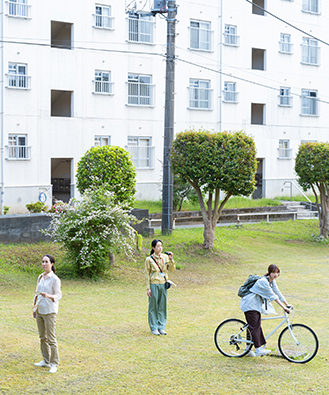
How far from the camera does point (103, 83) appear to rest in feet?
95.3

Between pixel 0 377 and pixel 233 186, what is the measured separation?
12736mm

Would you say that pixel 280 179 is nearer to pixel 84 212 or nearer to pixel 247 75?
pixel 247 75

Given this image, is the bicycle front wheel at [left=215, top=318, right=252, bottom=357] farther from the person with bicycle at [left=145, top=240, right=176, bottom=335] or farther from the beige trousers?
the beige trousers

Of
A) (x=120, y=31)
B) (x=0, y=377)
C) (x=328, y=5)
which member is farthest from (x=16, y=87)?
(x=328, y=5)

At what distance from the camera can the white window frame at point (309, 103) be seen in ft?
122

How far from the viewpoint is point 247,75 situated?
1351 inches

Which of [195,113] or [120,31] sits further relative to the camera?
[195,113]

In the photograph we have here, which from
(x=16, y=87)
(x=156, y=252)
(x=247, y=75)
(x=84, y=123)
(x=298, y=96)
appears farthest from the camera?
(x=298, y=96)

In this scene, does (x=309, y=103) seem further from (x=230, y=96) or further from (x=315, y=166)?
(x=315, y=166)

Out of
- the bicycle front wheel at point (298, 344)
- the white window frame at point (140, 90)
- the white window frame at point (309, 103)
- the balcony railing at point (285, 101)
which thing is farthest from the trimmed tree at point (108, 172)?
the white window frame at point (309, 103)

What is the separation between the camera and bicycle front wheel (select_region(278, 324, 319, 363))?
8562 mm

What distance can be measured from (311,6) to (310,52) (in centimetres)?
312

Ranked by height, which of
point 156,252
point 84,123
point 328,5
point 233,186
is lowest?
point 156,252

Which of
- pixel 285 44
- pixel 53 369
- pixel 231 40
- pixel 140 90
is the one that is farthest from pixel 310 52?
pixel 53 369
